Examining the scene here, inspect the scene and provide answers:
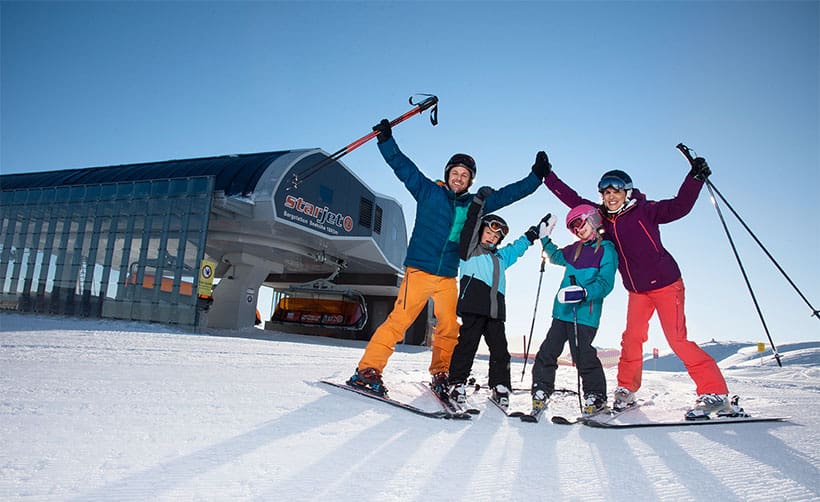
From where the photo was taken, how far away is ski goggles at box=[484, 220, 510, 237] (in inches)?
160

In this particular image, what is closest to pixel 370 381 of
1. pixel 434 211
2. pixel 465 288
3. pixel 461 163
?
pixel 465 288

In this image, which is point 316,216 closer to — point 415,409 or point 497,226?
point 497,226

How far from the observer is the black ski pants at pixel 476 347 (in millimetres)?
3701

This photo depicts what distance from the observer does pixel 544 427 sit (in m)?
2.62

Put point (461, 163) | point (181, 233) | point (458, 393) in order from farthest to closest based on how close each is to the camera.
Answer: point (181, 233) < point (461, 163) < point (458, 393)

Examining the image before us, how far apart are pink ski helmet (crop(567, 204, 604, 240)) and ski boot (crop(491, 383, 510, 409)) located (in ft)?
4.60

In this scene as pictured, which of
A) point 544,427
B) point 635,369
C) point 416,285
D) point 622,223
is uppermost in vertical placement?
point 622,223

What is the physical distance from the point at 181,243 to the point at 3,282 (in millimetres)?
9707

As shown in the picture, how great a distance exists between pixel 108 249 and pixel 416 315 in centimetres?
1710

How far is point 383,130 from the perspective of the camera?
3846 mm

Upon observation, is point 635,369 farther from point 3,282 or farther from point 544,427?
point 3,282

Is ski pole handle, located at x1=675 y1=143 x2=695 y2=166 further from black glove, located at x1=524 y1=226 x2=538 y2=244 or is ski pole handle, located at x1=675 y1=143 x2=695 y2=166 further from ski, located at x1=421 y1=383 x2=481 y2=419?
ski, located at x1=421 y1=383 x2=481 y2=419

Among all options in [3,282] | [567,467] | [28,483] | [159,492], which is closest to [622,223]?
[567,467]

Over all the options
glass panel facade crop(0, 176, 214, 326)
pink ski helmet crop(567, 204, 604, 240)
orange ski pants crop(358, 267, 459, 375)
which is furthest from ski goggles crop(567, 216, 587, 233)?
glass panel facade crop(0, 176, 214, 326)
